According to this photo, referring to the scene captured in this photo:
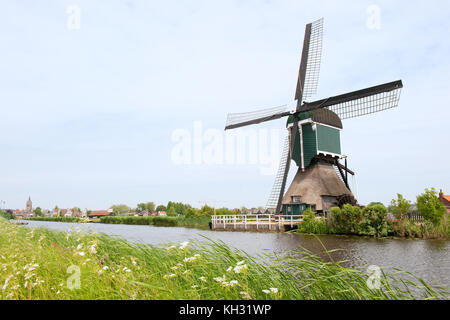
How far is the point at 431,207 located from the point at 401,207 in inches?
56.1

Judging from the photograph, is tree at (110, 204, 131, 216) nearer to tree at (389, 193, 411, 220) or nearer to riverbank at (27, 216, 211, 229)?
riverbank at (27, 216, 211, 229)

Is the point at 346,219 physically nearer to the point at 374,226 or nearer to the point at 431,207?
the point at 374,226

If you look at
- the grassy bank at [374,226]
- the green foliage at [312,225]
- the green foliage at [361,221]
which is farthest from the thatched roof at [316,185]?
the green foliage at [361,221]

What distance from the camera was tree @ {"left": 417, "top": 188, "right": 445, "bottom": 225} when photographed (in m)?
16.7

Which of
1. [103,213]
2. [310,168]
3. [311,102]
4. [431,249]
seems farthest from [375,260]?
[103,213]

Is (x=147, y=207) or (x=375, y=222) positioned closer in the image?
(x=375, y=222)

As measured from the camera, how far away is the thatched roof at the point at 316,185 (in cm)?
2381

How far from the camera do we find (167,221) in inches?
1588

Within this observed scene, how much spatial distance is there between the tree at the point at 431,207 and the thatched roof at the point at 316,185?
7321 mm

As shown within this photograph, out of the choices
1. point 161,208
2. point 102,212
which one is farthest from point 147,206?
point 102,212

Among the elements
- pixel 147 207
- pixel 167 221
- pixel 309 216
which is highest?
pixel 147 207

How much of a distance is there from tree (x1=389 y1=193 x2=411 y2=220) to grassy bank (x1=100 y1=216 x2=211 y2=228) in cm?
1977

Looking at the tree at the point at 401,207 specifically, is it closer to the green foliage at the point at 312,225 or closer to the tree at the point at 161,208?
the green foliage at the point at 312,225
